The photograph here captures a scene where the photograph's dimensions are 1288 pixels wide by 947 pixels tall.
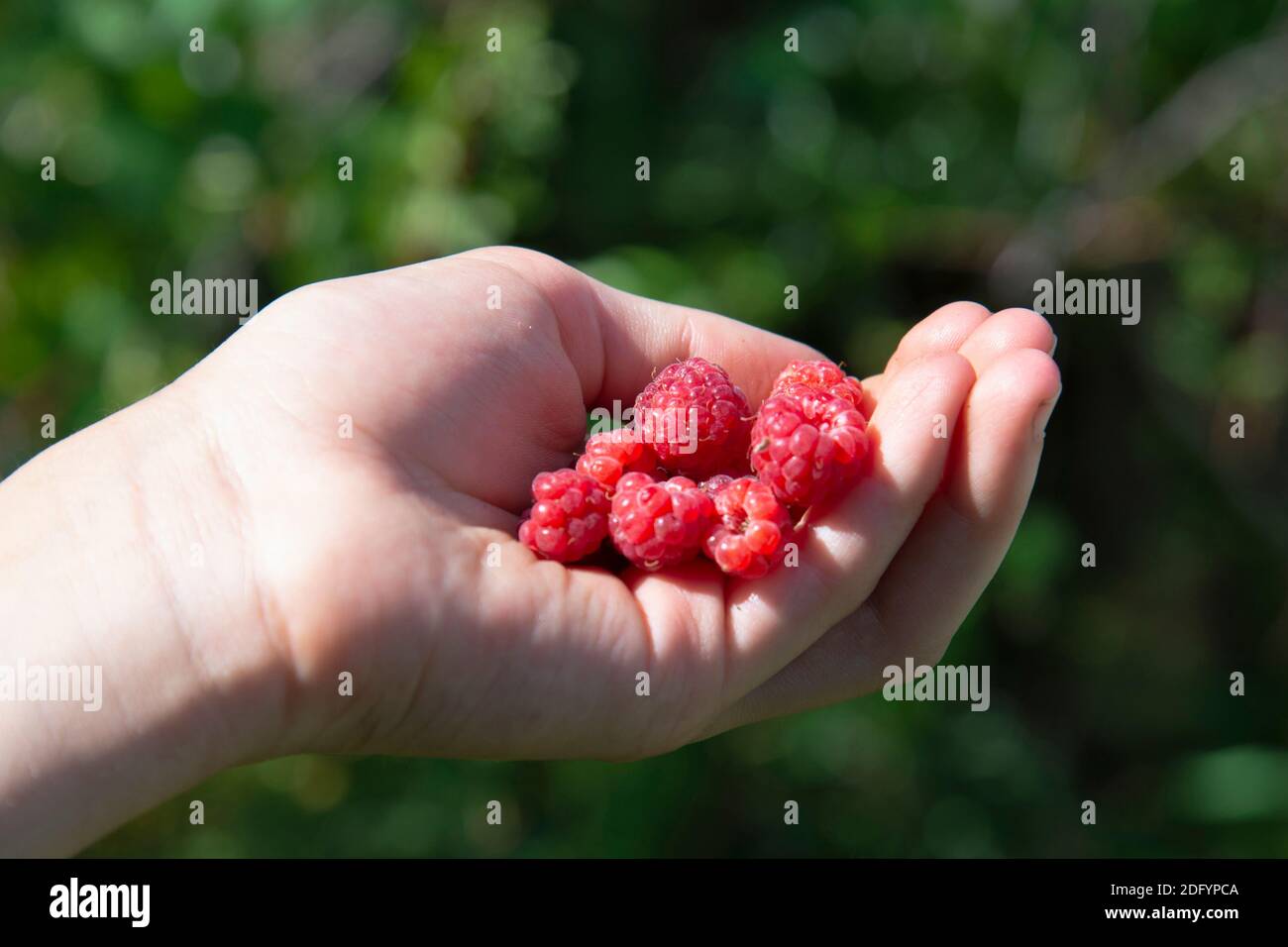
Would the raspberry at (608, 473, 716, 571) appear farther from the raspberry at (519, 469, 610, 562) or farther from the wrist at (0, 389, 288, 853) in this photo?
the wrist at (0, 389, 288, 853)

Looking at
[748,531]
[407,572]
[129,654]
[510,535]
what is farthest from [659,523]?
[129,654]

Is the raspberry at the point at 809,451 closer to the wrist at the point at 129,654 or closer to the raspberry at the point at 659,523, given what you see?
the raspberry at the point at 659,523

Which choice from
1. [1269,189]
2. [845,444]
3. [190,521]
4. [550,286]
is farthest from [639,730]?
[1269,189]

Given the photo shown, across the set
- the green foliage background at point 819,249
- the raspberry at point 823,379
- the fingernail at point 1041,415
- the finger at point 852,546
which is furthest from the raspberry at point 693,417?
the green foliage background at point 819,249

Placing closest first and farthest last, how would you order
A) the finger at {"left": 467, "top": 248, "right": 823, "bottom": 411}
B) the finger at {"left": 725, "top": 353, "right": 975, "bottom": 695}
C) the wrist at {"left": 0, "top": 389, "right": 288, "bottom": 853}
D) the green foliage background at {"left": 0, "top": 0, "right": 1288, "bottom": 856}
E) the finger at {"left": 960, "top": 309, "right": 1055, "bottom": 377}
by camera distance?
1. the wrist at {"left": 0, "top": 389, "right": 288, "bottom": 853}
2. the finger at {"left": 725, "top": 353, "right": 975, "bottom": 695}
3. the finger at {"left": 960, "top": 309, "right": 1055, "bottom": 377}
4. the finger at {"left": 467, "top": 248, "right": 823, "bottom": 411}
5. the green foliage background at {"left": 0, "top": 0, "right": 1288, "bottom": 856}

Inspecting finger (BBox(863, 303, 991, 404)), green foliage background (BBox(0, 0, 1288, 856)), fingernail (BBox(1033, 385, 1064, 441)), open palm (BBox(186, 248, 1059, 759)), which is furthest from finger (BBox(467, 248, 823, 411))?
fingernail (BBox(1033, 385, 1064, 441))

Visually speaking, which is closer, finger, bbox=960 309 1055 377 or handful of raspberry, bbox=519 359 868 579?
handful of raspberry, bbox=519 359 868 579

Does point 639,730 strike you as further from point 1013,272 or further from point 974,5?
point 974,5
